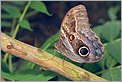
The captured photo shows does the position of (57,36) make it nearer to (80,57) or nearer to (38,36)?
(80,57)

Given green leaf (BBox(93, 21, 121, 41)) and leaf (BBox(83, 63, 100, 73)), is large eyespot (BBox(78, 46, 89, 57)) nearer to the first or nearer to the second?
leaf (BBox(83, 63, 100, 73))

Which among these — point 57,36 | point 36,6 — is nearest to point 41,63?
point 57,36

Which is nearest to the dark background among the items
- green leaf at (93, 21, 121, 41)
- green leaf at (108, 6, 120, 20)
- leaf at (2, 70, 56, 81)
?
green leaf at (108, 6, 120, 20)

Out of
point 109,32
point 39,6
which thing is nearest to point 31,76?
point 39,6

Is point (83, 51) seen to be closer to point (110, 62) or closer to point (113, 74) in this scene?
point (113, 74)

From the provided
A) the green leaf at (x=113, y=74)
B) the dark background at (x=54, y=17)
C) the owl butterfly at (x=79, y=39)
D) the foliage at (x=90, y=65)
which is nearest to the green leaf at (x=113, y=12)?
the dark background at (x=54, y=17)
